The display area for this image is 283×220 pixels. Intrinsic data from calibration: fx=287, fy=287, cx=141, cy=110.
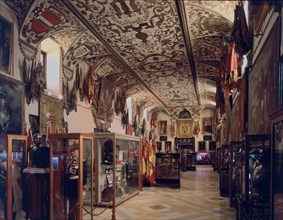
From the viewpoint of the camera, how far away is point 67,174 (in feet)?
22.7

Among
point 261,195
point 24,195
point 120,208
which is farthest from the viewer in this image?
point 120,208

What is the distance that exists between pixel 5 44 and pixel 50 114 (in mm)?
2862

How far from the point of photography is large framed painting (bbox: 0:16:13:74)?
7062 mm

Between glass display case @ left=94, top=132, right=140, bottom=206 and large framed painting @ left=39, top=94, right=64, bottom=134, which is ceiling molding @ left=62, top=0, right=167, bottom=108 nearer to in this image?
large framed painting @ left=39, top=94, right=64, bottom=134

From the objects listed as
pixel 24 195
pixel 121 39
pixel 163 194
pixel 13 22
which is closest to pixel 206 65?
pixel 121 39

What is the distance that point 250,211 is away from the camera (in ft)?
13.6

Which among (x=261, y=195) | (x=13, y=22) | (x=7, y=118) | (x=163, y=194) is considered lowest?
(x=163, y=194)

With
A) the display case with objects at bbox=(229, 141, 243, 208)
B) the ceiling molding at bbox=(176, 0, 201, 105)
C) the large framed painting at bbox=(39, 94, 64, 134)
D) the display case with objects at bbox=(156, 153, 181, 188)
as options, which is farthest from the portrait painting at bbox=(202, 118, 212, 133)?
the large framed painting at bbox=(39, 94, 64, 134)

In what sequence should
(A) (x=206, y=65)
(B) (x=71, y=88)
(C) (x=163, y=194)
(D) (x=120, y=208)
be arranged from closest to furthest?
(D) (x=120, y=208) < (B) (x=71, y=88) < (C) (x=163, y=194) < (A) (x=206, y=65)

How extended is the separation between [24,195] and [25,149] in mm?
1088

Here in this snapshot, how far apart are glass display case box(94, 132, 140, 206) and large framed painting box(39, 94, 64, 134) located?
1.43 metres

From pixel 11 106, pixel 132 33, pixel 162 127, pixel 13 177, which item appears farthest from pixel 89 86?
pixel 162 127

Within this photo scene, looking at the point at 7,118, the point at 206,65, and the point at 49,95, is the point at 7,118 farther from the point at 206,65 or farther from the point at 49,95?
the point at 206,65

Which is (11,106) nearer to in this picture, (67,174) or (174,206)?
(67,174)
